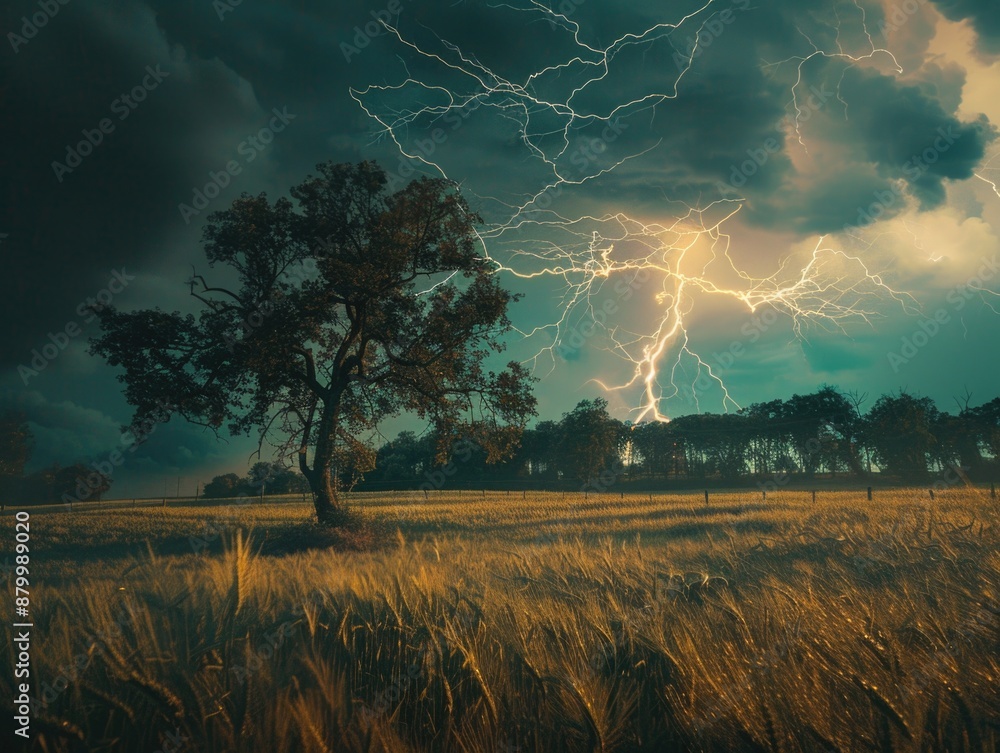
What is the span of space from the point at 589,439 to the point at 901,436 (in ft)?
146

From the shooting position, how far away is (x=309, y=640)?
7.77ft

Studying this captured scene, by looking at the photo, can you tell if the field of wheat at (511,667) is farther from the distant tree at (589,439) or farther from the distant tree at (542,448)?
the distant tree at (542,448)

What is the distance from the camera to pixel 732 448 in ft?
309

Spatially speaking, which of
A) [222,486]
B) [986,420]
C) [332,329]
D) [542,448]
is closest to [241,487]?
[222,486]

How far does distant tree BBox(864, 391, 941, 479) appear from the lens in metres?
73.1

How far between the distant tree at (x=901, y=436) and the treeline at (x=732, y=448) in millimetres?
140

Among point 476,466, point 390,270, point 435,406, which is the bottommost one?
point 476,466

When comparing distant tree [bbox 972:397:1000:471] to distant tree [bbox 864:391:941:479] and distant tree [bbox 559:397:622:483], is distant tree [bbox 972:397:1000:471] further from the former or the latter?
distant tree [bbox 559:397:622:483]

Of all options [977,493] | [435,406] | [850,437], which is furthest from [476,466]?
[977,493]

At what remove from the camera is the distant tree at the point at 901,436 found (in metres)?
73.1

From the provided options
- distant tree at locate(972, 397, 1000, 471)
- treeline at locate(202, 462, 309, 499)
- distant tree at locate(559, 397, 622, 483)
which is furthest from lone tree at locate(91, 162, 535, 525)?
distant tree at locate(972, 397, 1000, 471)

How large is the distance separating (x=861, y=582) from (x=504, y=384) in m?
14.1

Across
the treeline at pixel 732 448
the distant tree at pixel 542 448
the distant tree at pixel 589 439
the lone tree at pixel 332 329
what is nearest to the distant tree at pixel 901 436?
the treeline at pixel 732 448

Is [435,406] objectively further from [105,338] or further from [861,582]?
[861,582]
